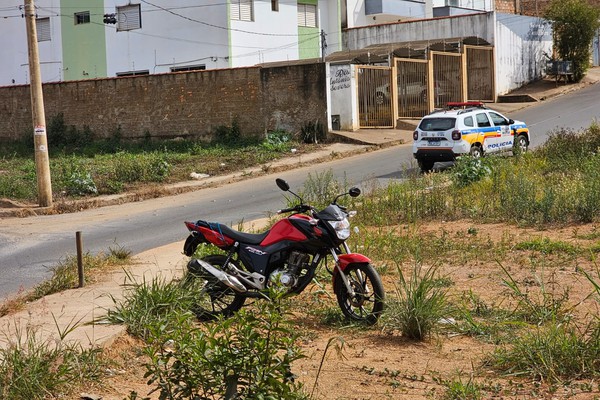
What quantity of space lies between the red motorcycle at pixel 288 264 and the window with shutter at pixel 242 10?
30.5 metres

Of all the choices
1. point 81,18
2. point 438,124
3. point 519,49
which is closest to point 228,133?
point 438,124

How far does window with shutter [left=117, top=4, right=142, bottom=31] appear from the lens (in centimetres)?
3944

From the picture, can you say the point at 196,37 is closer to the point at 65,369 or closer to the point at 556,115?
the point at 556,115

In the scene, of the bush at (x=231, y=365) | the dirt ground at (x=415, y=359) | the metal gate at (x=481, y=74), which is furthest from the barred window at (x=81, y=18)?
the bush at (x=231, y=365)

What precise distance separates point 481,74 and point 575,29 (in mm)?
6390

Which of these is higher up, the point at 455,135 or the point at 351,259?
the point at 455,135

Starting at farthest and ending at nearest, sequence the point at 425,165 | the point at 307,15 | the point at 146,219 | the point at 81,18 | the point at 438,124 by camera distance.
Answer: the point at 307,15 → the point at 81,18 → the point at 425,165 → the point at 438,124 → the point at 146,219

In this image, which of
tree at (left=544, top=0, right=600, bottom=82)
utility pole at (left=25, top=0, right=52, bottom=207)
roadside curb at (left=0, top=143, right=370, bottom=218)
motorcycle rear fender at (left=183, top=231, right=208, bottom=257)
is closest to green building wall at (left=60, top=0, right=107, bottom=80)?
roadside curb at (left=0, top=143, right=370, bottom=218)

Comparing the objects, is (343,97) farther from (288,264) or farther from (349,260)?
(349,260)

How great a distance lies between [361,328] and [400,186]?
21.8 feet

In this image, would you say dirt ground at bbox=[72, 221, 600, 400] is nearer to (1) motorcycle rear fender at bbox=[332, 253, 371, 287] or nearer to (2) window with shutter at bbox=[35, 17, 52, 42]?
(1) motorcycle rear fender at bbox=[332, 253, 371, 287]

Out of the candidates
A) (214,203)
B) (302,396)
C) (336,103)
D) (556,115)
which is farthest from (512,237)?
(556,115)

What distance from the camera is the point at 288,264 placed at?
8.01 m

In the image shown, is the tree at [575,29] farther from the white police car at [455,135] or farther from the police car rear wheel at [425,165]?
the police car rear wheel at [425,165]
